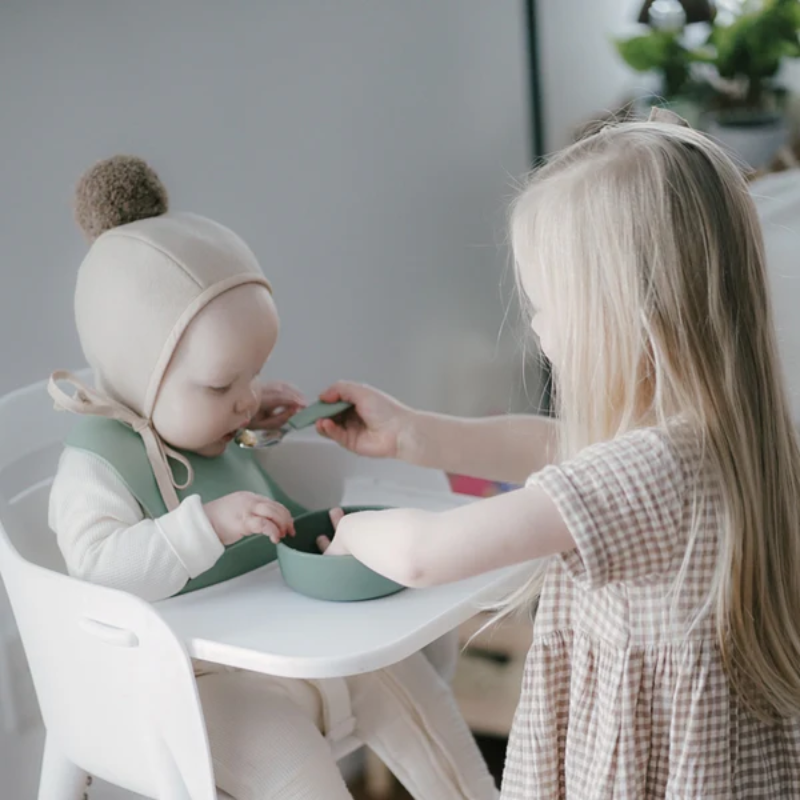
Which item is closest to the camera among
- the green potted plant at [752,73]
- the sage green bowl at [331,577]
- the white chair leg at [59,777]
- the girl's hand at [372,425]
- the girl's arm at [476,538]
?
the girl's arm at [476,538]

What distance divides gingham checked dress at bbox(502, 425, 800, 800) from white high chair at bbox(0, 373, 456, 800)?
26 cm

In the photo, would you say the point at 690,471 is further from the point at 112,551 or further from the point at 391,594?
the point at 112,551

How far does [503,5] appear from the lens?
6.66 feet

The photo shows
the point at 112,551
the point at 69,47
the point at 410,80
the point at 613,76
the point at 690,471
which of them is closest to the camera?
the point at 690,471

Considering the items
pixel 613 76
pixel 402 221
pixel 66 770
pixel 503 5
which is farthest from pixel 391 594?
pixel 613 76

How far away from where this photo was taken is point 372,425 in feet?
3.71

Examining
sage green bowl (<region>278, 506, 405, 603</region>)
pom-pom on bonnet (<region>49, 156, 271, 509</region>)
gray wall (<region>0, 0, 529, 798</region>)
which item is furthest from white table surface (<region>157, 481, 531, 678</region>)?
gray wall (<region>0, 0, 529, 798</region>)

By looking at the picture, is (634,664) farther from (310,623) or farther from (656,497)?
(310,623)

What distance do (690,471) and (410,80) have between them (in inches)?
45.0

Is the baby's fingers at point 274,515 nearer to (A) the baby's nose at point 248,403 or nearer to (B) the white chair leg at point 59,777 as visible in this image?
(A) the baby's nose at point 248,403

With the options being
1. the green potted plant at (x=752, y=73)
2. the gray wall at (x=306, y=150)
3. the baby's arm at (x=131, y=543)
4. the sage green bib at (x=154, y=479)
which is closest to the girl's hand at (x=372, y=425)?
the sage green bib at (x=154, y=479)

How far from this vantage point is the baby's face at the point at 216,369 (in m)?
1.00

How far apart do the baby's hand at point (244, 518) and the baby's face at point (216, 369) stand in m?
0.10

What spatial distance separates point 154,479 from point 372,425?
0.74 ft
